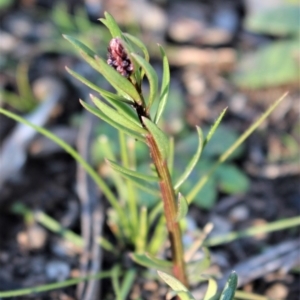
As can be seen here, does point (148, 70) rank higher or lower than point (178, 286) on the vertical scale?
higher

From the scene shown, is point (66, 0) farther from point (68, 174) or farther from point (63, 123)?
Result: point (68, 174)

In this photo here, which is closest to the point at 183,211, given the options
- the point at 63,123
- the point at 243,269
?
the point at 243,269

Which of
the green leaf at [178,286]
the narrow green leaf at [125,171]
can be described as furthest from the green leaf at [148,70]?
the green leaf at [178,286]

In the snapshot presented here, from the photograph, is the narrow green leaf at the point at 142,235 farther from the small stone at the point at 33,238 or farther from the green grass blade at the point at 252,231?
the small stone at the point at 33,238

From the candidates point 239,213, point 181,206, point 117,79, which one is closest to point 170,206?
point 181,206

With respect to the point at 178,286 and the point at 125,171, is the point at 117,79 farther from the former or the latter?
the point at 178,286
